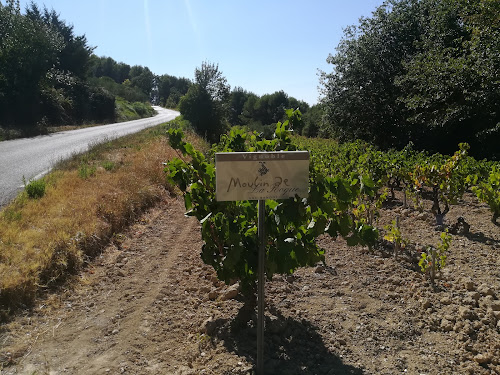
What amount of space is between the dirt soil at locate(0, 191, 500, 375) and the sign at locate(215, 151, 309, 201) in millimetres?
1286

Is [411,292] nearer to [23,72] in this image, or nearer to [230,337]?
[230,337]

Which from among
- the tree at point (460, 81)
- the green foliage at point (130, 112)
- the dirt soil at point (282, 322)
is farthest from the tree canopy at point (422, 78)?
the green foliage at point (130, 112)

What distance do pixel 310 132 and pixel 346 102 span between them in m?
19.4

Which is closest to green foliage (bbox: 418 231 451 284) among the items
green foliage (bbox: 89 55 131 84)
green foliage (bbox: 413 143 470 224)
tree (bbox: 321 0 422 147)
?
green foliage (bbox: 413 143 470 224)

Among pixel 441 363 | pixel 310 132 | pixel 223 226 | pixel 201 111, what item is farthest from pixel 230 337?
pixel 310 132

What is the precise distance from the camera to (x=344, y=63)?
1903cm

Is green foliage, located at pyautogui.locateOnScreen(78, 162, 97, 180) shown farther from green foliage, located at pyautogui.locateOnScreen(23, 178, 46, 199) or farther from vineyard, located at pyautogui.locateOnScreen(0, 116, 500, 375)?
vineyard, located at pyautogui.locateOnScreen(0, 116, 500, 375)

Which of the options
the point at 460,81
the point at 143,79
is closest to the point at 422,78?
the point at 460,81

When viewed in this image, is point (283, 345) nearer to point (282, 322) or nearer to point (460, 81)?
point (282, 322)

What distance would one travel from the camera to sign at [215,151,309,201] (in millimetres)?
2172

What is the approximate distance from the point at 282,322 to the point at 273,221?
978 mm

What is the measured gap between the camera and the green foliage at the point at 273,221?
98.8 inches

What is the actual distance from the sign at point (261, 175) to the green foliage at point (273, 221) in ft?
0.59

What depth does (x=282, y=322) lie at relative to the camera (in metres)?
3.16
